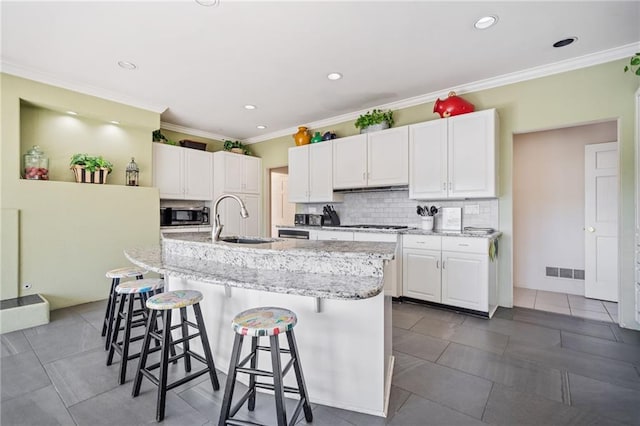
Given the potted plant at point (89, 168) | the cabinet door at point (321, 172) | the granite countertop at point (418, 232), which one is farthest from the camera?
the cabinet door at point (321, 172)

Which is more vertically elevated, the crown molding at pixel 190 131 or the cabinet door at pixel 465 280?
the crown molding at pixel 190 131

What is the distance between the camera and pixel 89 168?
146 inches

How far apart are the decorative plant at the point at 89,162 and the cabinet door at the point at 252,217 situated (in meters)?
2.30

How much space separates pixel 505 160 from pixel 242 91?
3320mm

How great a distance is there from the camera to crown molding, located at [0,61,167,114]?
3.08 meters

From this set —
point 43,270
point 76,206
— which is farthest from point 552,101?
point 43,270

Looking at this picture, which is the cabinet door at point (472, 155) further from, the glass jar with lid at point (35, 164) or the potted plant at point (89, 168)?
the glass jar with lid at point (35, 164)

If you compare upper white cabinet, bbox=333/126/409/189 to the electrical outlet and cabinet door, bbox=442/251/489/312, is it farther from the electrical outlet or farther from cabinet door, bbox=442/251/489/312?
cabinet door, bbox=442/251/489/312

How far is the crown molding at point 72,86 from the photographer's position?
3.08m

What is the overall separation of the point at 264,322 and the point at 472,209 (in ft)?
10.5

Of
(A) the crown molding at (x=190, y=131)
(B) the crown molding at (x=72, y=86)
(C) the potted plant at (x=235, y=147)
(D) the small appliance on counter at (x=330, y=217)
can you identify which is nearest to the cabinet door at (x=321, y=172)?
(D) the small appliance on counter at (x=330, y=217)

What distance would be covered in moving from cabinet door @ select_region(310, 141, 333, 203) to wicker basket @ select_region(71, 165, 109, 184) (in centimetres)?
286

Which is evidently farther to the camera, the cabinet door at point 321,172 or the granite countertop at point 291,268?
the cabinet door at point 321,172

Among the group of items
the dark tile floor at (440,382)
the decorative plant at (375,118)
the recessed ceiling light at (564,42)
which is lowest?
the dark tile floor at (440,382)
